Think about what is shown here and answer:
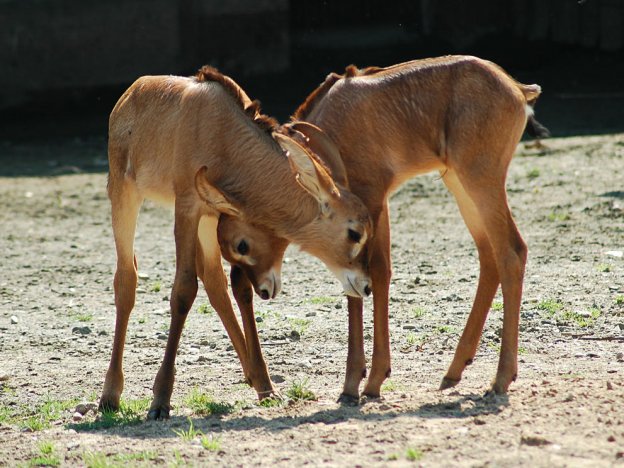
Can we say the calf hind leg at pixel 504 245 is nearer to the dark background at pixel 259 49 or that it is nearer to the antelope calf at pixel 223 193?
the antelope calf at pixel 223 193

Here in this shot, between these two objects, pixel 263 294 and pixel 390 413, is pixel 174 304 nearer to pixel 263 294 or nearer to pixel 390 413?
pixel 263 294

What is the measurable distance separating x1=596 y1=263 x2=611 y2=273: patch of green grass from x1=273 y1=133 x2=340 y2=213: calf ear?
399 centimetres

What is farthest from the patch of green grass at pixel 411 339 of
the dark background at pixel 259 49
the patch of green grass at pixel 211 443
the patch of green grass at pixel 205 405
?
the dark background at pixel 259 49

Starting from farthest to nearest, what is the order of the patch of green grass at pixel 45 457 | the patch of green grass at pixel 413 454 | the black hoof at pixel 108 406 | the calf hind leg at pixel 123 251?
the calf hind leg at pixel 123 251 → the black hoof at pixel 108 406 → the patch of green grass at pixel 45 457 → the patch of green grass at pixel 413 454

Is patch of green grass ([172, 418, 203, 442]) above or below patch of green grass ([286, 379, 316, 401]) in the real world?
above

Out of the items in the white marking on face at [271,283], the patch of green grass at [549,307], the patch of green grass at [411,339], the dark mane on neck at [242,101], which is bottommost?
the patch of green grass at [411,339]

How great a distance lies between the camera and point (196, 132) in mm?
6793

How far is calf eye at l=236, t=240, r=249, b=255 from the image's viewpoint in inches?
261

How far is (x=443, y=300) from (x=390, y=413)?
3103 mm

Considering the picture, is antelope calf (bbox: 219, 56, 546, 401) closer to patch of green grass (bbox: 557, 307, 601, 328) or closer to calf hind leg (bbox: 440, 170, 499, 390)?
calf hind leg (bbox: 440, 170, 499, 390)

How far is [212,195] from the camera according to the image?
6566mm

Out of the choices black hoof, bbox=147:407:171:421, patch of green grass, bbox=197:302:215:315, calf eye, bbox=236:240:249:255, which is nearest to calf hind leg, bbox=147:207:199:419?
black hoof, bbox=147:407:171:421

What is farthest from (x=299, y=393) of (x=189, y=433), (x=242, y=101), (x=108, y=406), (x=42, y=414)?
(x=242, y=101)

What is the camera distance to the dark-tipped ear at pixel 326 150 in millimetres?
6602
